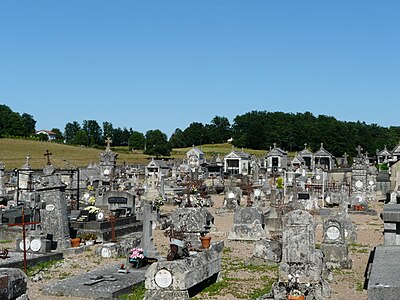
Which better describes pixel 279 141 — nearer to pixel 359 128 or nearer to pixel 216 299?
pixel 359 128

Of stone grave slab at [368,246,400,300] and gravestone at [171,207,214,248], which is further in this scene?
gravestone at [171,207,214,248]

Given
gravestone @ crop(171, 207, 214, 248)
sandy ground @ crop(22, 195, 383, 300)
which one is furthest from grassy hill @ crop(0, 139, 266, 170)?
gravestone @ crop(171, 207, 214, 248)

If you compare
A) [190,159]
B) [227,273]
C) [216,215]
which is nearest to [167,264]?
[227,273]

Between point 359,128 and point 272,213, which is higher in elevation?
point 359,128

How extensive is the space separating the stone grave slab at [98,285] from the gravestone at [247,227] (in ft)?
24.0

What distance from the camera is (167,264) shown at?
411 inches

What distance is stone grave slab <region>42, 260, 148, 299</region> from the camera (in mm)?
11430

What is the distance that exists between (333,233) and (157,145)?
82.6m

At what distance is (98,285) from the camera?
12.0 metres

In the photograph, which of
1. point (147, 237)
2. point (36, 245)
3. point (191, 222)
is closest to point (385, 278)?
point (147, 237)

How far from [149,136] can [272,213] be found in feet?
276

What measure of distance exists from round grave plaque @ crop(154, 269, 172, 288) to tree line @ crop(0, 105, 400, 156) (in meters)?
85.1

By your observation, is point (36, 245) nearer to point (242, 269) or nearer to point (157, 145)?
point (242, 269)

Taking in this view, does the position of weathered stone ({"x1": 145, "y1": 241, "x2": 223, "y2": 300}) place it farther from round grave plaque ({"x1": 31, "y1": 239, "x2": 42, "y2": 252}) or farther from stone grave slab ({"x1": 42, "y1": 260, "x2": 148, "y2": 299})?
round grave plaque ({"x1": 31, "y1": 239, "x2": 42, "y2": 252})
